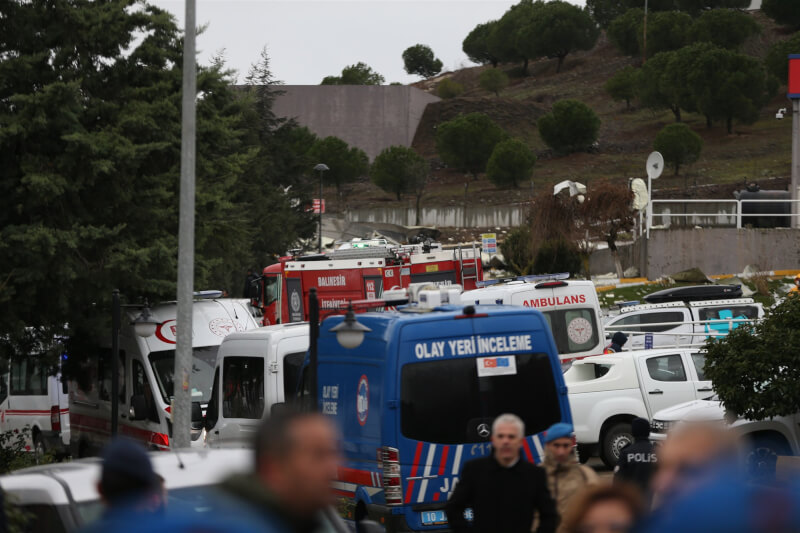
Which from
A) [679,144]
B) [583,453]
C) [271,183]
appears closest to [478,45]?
[679,144]

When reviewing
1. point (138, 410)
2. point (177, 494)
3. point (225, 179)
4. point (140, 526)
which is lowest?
point (138, 410)

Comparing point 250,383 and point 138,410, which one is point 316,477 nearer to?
point 250,383

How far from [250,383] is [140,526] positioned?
11.8 metres

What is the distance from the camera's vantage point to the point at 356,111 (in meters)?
118

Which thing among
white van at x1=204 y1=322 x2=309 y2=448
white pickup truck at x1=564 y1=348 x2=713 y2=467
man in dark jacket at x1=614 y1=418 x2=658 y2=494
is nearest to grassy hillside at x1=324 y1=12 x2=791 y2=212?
white pickup truck at x1=564 y1=348 x2=713 y2=467

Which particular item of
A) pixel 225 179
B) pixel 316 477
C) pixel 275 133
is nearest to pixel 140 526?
pixel 316 477

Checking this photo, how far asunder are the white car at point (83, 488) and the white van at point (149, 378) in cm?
976

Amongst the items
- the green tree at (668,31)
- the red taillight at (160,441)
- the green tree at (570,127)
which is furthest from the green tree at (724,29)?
the red taillight at (160,441)

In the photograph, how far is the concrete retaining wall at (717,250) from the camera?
40.2 meters

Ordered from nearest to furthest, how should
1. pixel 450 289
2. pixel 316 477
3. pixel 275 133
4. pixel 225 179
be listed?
pixel 316 477, pixel 450 289, pixel 225 179, pixel 275 133

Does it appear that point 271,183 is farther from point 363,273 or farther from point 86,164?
point 86,164

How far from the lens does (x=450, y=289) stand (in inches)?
448

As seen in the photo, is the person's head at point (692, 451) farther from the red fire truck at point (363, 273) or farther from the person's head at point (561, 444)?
the red fire truck at point (363, 273)

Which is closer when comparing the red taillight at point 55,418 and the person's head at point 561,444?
the person's head at point 561,444
